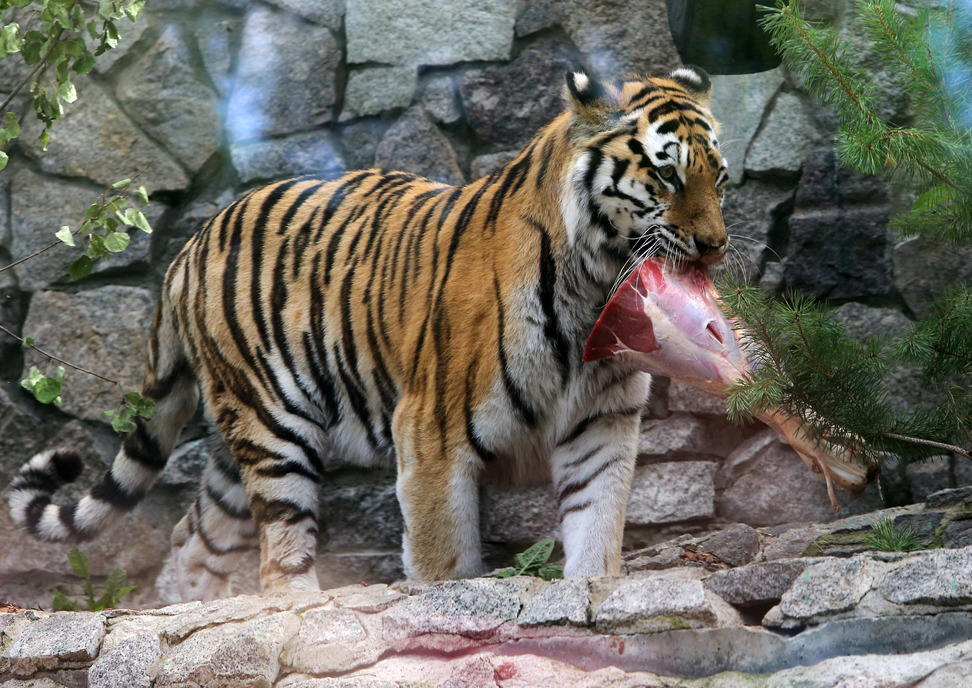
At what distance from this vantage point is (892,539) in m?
2.51

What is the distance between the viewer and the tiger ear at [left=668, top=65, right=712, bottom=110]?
3369 millimetres

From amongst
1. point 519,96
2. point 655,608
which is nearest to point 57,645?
point 655,608

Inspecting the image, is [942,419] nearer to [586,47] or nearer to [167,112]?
[586,47]

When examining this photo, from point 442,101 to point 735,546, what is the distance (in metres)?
2.25

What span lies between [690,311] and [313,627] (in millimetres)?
1274

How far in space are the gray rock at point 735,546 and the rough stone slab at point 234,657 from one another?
4.50 ft

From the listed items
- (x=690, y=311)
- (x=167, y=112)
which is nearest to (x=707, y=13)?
(x=690, y=311)

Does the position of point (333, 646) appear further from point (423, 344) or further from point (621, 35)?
point (621, 35)

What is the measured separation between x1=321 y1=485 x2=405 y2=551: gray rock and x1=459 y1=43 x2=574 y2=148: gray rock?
5.10 feet

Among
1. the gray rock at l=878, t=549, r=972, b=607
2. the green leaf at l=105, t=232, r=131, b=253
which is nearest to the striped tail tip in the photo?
the green leaf at l=105, t=232, r=131, b=253

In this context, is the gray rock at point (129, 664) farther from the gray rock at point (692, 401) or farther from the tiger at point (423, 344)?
the gray rock at point (692, 401)

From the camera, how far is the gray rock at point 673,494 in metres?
3.87

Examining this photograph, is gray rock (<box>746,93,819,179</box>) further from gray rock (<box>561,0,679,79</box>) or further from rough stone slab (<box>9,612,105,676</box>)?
rough stone slab (<box>9,612,105,676</box>)

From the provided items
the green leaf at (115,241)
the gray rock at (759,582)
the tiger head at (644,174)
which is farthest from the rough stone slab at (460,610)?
the green leaf at (115,241)
